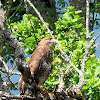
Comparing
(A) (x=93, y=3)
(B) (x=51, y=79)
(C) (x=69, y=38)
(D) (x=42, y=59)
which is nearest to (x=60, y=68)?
(B) (x=51, y=79)

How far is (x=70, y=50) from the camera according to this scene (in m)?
4.58

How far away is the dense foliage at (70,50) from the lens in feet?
11.6

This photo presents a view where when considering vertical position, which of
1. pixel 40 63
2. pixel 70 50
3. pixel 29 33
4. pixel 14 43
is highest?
pixel 14 43

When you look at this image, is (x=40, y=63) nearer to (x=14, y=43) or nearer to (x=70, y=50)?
(x=14, y=43)

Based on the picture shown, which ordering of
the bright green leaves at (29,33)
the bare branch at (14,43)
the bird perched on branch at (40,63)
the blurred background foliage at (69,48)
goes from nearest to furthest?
the bare branch at (14,43)
the bird perched on branch at (40,63)
the blurred background foliage at (69,48)
the bright green leaves at (29,33)

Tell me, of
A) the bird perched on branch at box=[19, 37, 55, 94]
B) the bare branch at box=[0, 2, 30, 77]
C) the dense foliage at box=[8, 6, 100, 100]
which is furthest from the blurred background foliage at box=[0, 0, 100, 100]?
the bare branch at box=[0, 2, 30, 77]

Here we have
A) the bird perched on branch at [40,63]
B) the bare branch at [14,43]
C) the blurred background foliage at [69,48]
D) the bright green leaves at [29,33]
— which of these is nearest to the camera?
the bare branch at [14,43]

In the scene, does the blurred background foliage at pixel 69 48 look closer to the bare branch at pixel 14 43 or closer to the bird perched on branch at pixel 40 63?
the bird perched on branch at pixel 40 63

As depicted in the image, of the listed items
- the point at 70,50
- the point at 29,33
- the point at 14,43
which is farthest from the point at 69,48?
the point at 14,43

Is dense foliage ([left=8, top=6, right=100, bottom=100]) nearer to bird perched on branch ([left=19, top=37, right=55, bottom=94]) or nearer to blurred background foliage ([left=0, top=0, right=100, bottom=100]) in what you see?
blurred background foliage ([left=0, top=0, right=100, bottom=100])

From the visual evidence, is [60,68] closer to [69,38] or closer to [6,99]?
[69,38]

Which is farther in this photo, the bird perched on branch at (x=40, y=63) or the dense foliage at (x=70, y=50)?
the dense foliage at (x=70, y=50)

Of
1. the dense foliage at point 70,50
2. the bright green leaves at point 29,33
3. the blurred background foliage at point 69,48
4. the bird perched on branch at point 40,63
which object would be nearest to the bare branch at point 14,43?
the bird perched on branch at point 40,63

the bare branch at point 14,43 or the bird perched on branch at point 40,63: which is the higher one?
the bare branch at point 14,43
